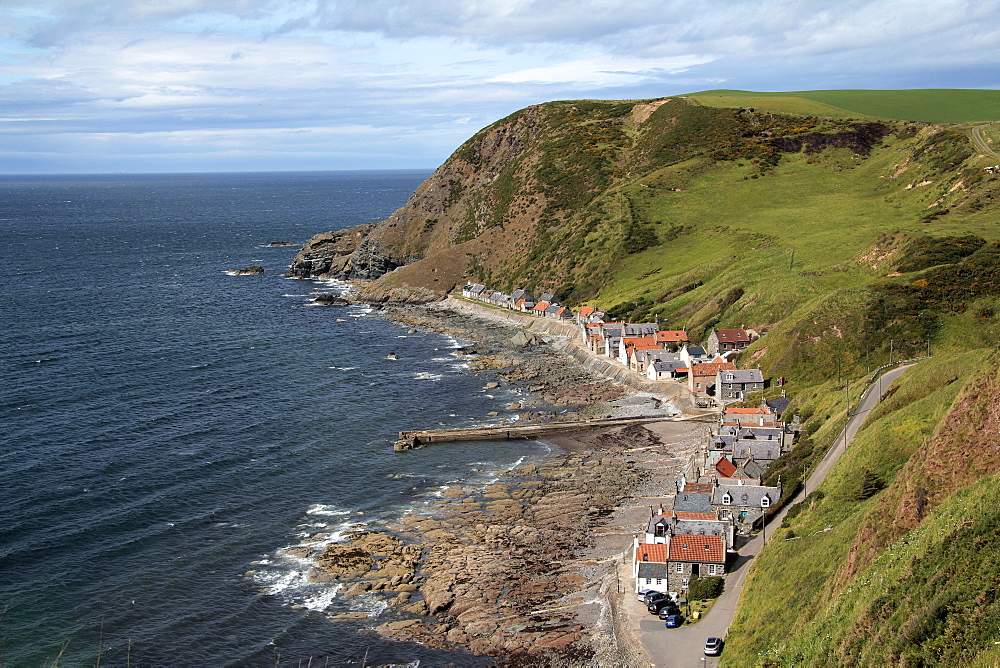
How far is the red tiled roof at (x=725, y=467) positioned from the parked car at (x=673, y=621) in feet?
66.5

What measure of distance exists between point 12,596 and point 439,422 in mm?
42970

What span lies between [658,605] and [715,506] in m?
11.4

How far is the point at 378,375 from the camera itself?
106500mm

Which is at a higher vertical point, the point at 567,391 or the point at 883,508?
the point at 883,508

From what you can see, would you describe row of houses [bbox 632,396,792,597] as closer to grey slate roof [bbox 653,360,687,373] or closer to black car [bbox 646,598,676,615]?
black car [bbox 646,598,676,615]

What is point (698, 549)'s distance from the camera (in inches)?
2012

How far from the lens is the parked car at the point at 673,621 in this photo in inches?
1832

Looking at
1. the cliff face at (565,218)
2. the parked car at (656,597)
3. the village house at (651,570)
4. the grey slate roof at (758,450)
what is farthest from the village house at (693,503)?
the cliff face at (565,218)

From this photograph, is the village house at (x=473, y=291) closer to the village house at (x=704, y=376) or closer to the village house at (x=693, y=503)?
the village house at (x=704, y=376)

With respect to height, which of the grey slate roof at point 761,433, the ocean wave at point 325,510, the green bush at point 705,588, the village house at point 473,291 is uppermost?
the village house at point 473,291

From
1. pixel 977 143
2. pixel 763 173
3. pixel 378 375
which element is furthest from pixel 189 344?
pixel 977 143

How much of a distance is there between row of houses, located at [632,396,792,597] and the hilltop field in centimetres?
271

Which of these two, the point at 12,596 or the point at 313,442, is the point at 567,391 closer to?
the point at 313,442

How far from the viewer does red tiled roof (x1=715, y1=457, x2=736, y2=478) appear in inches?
2574
